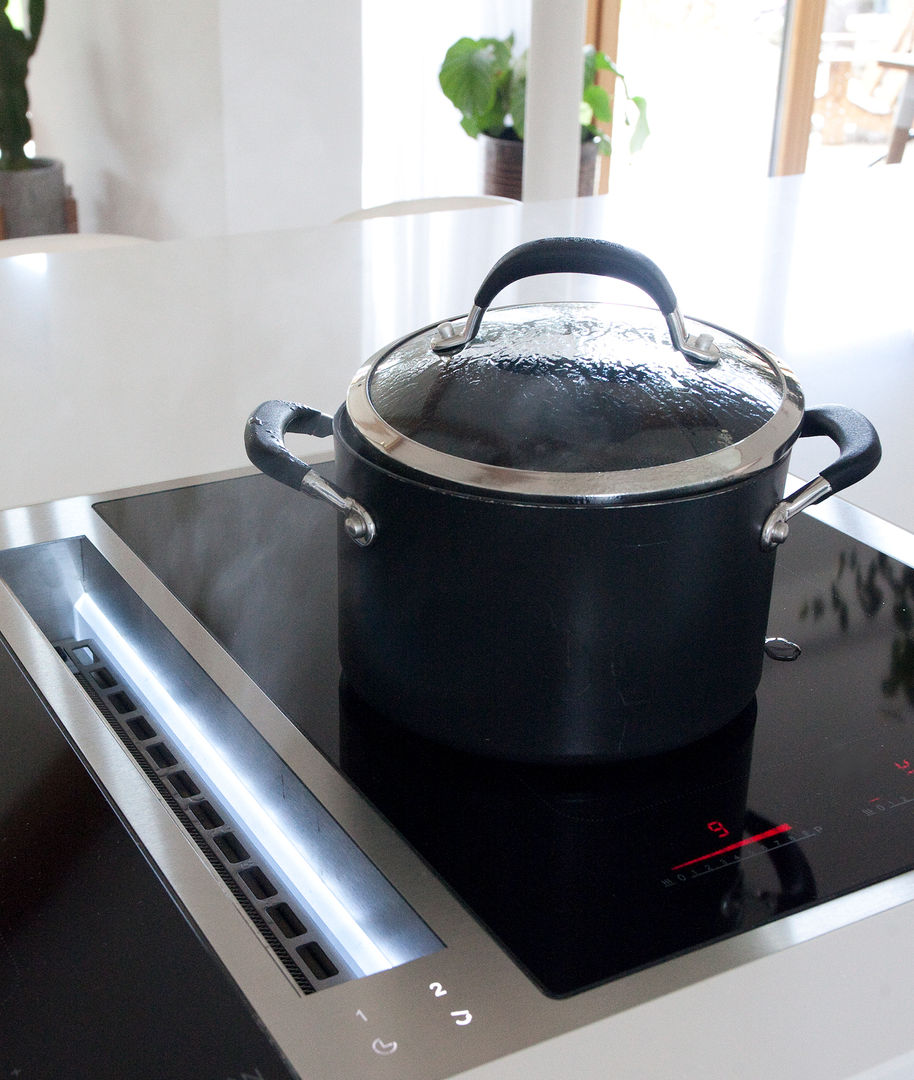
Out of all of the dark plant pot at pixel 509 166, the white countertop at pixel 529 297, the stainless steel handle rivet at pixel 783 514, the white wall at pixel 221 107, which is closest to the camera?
the white countertop at pixel 529 297

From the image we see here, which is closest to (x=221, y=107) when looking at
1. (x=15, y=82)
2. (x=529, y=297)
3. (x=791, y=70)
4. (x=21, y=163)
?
(x=15, y=82)

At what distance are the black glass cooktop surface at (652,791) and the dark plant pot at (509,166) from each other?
11.8 ft

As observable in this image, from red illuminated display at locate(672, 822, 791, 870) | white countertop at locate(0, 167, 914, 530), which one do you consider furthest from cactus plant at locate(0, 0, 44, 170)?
red illuminated display at locate(672, 822, 791, 870)

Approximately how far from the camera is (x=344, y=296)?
127 centimetres

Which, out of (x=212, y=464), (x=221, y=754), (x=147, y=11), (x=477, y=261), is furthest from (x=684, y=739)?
(x=147, y=11)

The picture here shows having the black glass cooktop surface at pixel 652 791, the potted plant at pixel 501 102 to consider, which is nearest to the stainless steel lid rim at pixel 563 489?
the black glass cooktop surface at pixel 652 791

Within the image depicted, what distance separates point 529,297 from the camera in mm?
1300

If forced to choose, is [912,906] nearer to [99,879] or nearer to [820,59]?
[99,879]

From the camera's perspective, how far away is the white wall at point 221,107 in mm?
3588

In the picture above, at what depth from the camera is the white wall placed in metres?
3.59

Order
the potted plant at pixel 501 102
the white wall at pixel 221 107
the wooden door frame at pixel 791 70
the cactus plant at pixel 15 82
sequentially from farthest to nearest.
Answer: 1. the wooden door frame at pixel 791 70
2. the potted plant at pixel 501 102
3. the cactus plant at pixel 15 82
4. the white wall at pixel 221 107

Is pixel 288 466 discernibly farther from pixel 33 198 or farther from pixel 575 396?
pixel 33 198

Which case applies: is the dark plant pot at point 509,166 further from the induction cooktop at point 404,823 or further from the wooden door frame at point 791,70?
the induction cooktop at point 404,823

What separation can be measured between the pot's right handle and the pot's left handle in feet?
0.60
